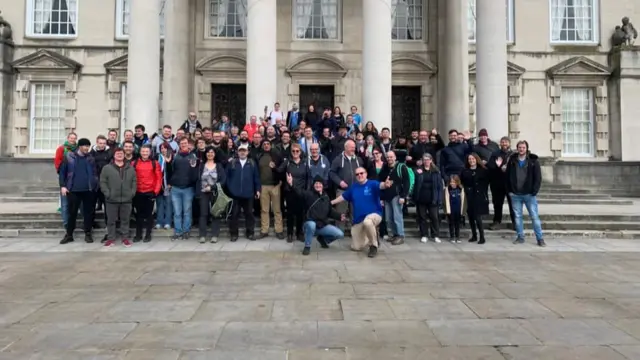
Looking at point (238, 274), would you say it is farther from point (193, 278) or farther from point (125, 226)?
point (125, 226)

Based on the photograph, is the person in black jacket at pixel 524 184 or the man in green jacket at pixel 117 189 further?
the person in black jacket at pixel 524 184

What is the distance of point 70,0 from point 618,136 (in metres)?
23.7

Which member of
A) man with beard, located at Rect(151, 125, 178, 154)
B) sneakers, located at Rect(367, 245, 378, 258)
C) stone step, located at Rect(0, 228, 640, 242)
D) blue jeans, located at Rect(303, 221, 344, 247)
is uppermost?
man with beard, located at Rect(151, 125, 178, 154)

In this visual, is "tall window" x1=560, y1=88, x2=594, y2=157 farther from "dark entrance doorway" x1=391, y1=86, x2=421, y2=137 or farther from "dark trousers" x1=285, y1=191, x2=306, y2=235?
"dark trousers" x1=285, y1=191, x2=306, y2=235

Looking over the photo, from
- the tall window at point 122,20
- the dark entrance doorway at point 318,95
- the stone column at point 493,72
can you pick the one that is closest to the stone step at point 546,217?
the stone column at point 493,72

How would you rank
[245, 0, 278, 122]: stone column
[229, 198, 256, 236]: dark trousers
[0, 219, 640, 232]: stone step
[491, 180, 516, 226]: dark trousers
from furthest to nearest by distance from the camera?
[245, 0, 278, 122]: stone column → [0, 219, 640, 232]: stone step → [491, 180, 516, 226]: dark trousers → [229, 198, 256, 236]: dark trousers

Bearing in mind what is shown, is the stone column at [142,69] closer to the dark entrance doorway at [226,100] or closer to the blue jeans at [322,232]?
the dark entrance doorway at [226,100]

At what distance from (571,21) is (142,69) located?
1785 centimetres

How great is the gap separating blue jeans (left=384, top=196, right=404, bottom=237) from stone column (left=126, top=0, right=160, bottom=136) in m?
8.17

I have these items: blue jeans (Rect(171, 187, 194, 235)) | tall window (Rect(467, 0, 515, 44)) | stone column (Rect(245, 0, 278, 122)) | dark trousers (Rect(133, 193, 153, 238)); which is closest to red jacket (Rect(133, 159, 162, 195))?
dark trousers (Rect(133, 193, 153, 238))

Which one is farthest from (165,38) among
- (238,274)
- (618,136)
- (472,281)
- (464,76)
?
(618,136)

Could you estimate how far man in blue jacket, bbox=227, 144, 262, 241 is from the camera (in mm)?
9945

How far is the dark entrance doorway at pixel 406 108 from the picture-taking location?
2005 centimetres

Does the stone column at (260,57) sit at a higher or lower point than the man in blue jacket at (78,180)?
higher
